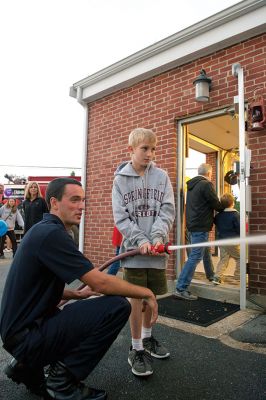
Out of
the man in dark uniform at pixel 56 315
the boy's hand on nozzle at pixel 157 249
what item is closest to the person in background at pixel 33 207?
the boy's hand on nozzle at pixel 157 249

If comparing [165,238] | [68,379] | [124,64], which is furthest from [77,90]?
[68,379]

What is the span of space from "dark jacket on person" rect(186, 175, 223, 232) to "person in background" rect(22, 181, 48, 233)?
2.94 m

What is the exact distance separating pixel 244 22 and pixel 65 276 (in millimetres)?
4311

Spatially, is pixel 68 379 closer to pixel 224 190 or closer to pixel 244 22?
pixel 244 22

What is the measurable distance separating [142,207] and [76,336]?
46.6 inches

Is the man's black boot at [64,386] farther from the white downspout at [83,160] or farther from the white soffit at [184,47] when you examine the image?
the white downspout at [83,160]

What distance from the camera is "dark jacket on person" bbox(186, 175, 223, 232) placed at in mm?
5020

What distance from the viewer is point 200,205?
5.10 m

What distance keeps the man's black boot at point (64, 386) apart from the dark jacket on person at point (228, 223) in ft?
13.4

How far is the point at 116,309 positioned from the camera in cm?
201

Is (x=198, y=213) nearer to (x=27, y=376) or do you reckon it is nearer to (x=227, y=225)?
(x=227, y=225)

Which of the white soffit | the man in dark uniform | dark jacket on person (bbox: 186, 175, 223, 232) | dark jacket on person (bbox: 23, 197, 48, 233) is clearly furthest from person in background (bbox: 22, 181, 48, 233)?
the man in dark uniform

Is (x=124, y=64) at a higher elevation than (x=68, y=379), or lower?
higher

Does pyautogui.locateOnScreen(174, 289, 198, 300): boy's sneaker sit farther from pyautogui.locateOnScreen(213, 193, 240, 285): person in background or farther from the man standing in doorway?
pyautogui.locateOnScreen(213, 193, 240, 285): person in background
